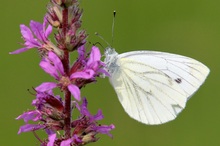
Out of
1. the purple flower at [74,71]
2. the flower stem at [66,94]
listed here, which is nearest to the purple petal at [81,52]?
the purple flower at [74,71]

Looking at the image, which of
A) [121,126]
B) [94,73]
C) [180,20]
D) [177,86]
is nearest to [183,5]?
[180,20]

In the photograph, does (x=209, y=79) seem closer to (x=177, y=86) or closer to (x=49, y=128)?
(x=177, y=86)

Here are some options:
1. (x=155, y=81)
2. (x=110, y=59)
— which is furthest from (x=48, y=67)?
(x=155, y=81)

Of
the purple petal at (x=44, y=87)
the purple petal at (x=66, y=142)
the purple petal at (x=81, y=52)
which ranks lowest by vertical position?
the purple petal at (x=66, y=142)

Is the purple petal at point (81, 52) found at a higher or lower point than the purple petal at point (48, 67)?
higher

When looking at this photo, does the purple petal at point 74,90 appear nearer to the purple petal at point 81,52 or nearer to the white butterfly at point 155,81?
the purple petal at point 81,52

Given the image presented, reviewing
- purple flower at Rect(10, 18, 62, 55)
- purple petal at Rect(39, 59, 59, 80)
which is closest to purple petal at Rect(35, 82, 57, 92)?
purple petal at Rect(39, 59, 59, 80)
